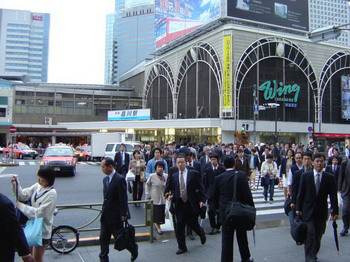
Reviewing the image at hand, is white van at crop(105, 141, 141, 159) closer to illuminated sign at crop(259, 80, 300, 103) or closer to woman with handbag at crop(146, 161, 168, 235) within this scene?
woman with handbag at crop(146, 161, 168, 235)

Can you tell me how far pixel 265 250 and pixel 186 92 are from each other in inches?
1707

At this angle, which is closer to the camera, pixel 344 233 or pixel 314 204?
pixel 314 204

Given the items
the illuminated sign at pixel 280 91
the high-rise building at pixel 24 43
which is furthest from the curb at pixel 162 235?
the high-rise building at pixel 24 43

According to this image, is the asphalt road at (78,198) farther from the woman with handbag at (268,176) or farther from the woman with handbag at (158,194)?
the woman with handbag at (268,176)

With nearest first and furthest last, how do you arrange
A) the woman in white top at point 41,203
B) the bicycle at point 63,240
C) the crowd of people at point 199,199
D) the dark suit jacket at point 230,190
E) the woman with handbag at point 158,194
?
the woman in white top at point 41,203 < the crowd of people at point 199,199 < the dark suit jacket at point 230,190 < the bicycle at point 63,240 < the woman with handbag at point 158,194

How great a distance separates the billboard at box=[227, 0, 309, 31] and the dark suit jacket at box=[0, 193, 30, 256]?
44.6 m

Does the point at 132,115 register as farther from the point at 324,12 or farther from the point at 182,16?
the point at 324,12

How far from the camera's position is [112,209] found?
17.5 feet

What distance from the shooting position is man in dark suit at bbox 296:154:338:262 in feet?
17.4

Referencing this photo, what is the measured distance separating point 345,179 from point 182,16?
170 feet

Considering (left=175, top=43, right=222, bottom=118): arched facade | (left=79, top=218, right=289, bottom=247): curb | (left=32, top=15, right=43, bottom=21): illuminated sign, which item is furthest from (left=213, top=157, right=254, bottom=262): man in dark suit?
(left=32, top=15, right=43, bottom=21): illuminated sign

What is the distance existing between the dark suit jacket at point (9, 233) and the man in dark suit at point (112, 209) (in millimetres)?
2325

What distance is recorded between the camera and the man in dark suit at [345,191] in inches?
280

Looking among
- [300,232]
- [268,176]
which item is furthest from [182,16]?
[300,232]
